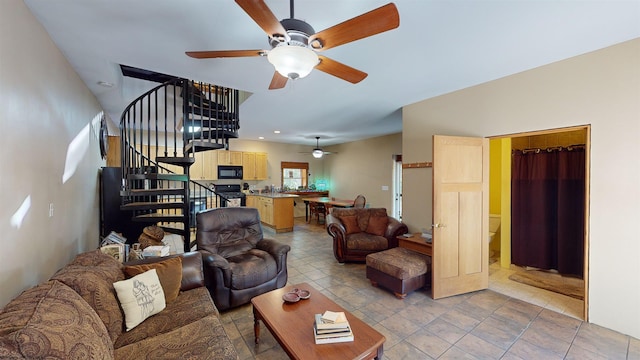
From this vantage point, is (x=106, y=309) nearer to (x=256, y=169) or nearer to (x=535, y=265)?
(x=535, y=265)

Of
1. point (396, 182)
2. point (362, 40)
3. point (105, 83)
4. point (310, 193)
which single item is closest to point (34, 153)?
point (105, 83)

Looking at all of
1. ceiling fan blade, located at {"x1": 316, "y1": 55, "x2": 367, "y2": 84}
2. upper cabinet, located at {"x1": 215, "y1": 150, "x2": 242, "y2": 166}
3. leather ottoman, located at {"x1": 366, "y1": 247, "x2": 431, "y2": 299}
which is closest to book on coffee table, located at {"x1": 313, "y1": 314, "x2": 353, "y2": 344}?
leather ottoman, located at {"x1": 366, "y1": 247, "x2": 431, "y2": 299}

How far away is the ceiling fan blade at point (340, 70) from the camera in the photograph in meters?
1.89

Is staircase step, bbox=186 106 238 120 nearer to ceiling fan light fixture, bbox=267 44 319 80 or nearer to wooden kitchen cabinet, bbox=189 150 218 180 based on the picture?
ceiling fan light fixture, bbox=267 44 319 80

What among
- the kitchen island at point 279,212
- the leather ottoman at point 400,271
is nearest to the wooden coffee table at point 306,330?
the leather ottoman at point 400,271

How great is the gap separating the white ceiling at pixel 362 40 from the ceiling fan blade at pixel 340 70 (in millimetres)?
364

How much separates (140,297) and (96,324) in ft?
1.55

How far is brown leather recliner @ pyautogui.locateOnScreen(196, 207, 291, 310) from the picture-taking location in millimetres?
2668

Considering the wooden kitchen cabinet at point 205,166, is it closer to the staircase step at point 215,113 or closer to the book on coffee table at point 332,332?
the staircase step at point 215,113

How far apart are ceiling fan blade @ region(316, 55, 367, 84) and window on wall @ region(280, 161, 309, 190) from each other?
22.5ft

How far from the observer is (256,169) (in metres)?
7.92

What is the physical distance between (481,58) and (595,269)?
246 centimetres

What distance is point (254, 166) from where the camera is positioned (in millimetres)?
7891

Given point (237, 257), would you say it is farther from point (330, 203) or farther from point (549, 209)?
point (549, 209)
